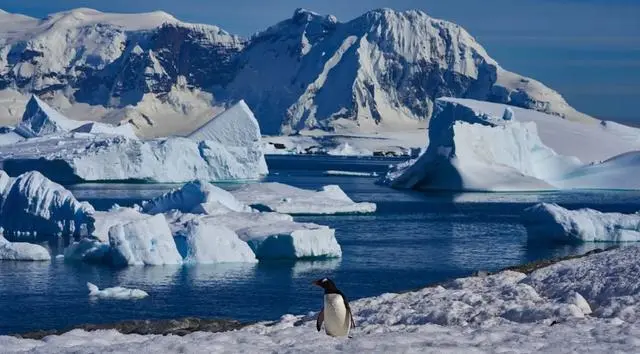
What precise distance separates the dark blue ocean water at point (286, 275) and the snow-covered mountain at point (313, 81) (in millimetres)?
117242

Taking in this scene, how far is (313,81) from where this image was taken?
16975 centimetres

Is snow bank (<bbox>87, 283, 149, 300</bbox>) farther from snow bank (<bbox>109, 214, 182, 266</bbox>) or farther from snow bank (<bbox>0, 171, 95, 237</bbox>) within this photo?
snow bank (<bbox>0, 171, 95, 237</bbox>)

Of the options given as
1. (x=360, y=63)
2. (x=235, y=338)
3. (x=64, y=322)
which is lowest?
(x=64, y=322)

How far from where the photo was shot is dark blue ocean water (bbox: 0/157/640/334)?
19.3 meters

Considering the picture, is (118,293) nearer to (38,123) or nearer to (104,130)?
(38,123)

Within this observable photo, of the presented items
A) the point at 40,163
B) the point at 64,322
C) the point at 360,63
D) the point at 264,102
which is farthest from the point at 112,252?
Answer: the point at 264,102

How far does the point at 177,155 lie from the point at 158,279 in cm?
3020

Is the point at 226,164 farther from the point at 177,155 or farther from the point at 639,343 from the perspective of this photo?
the point at 639,343

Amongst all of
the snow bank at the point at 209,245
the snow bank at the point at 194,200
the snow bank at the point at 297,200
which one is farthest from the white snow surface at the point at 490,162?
the snow bank at the point at 209,245

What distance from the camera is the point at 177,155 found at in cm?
5247

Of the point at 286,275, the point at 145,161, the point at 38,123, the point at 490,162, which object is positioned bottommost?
the point at 286,275

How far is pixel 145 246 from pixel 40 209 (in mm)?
7795

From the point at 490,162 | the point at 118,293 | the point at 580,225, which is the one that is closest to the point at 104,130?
the point at 490,162

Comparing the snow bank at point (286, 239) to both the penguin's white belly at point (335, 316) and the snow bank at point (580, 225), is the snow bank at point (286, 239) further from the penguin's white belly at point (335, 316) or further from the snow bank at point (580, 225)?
the penguin's white belly at point (335, 316)
